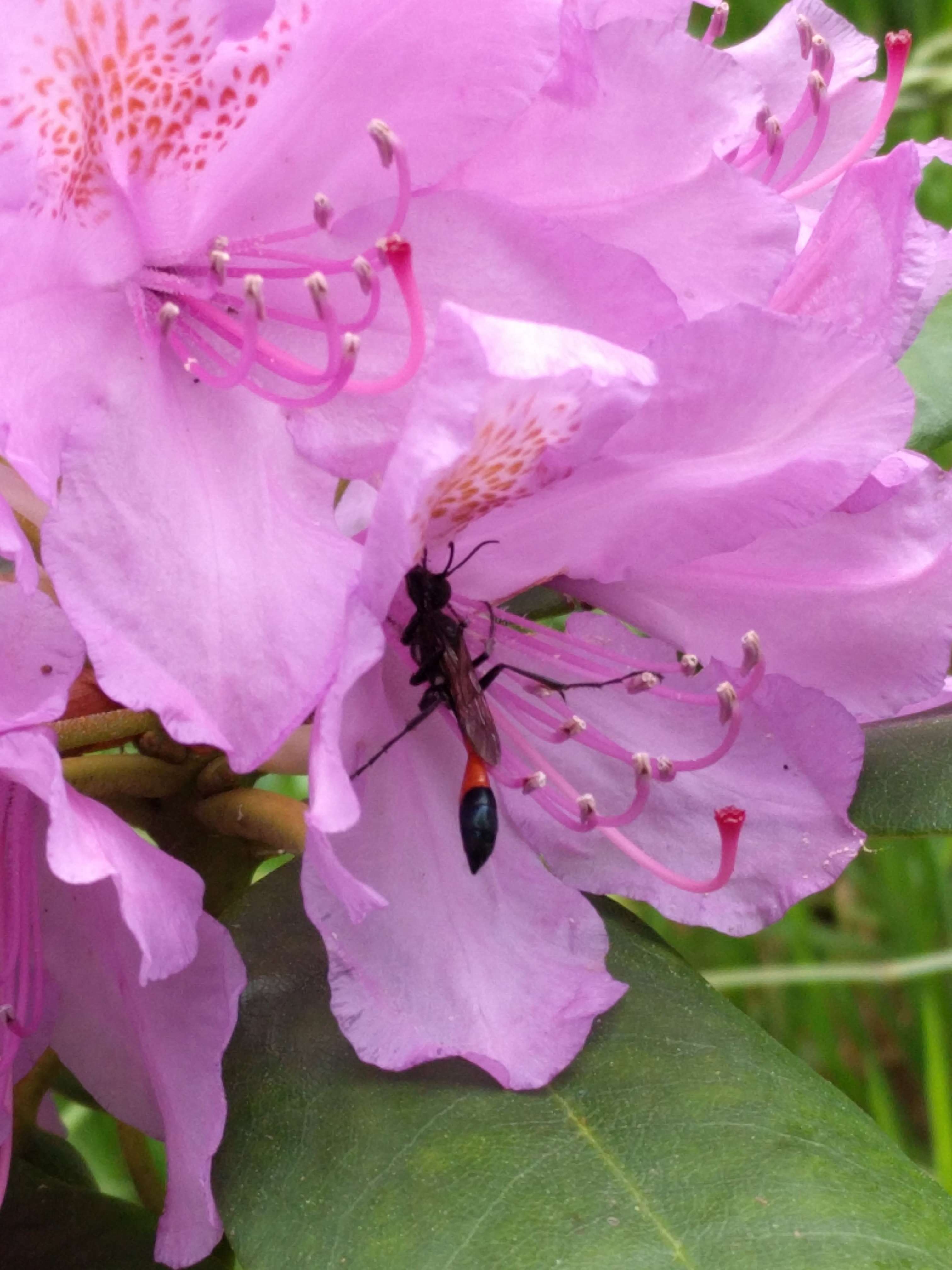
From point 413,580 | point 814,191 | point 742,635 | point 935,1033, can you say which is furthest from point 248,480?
point 935,1033

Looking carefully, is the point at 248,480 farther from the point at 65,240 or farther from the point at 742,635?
the point at 742,635

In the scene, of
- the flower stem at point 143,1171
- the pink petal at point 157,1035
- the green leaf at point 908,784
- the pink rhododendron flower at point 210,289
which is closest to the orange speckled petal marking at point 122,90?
the pink rhododendron flower at point 210,289

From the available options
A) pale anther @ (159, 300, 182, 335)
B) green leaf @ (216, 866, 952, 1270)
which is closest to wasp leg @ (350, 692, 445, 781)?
green leaf @ (216, 866, 952, 1270)

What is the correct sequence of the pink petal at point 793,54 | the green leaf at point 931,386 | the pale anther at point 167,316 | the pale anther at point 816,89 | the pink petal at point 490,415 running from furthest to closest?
the green leaf at point 931,386 → the pink petal at point 793,54 → the pale anther at point 816,89 → the pale anther at point 167,316 → the pink petal at point 490,415

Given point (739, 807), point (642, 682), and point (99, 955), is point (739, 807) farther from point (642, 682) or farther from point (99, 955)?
point (99, 955)

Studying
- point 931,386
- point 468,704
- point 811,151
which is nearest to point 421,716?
point 468,704

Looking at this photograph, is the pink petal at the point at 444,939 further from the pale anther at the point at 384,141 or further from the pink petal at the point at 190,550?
the pale anther at the point at 384,141
